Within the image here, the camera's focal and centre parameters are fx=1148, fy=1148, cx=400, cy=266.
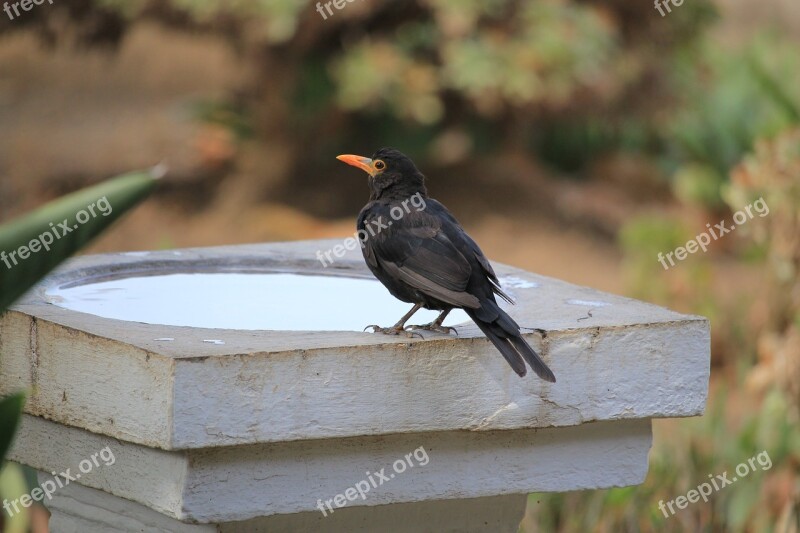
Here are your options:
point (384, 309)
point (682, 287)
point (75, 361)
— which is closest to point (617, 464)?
point (384, 309)

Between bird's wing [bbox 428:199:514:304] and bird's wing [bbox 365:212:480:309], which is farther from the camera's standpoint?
bird's wing [bbox 428:199:514:304]

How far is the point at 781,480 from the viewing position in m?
4.55

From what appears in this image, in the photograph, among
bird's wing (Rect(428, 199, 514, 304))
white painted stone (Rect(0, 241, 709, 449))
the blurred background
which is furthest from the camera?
the blurred background

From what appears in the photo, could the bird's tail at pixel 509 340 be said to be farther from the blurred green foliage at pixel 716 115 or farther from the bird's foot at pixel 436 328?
the blurred green foliage at pixel 716 115

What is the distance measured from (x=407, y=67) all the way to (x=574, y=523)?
4109 millimetres

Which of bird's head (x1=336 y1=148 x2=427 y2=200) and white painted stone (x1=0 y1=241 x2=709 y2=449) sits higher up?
bird's head (x1=336 y1=148 x2=427 y2=200)

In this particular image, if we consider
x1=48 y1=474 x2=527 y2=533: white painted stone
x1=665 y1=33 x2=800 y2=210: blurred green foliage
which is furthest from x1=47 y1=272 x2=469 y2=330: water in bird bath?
x1=665 y1=33 x2=800 y2=210: blurred green foliage

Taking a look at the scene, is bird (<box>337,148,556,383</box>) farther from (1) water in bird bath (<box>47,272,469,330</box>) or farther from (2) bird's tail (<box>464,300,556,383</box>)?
(1) water in bird bath (<box>47,272,469,330</box>)

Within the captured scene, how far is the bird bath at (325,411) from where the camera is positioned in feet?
7.20

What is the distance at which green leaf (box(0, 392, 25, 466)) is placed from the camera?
1586 millimetres

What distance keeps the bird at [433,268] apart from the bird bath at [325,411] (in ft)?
0.26

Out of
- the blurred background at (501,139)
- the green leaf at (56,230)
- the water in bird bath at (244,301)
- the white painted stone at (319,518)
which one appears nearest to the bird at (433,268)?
the water in bird bath at (244,301)

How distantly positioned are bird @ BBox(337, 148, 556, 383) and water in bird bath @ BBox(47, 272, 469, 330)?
0.22 meters

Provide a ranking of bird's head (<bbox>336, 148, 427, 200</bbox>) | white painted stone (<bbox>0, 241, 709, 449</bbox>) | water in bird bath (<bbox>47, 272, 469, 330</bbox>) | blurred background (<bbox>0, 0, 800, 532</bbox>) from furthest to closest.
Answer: blurred background (<bbox>0, 0, 800, 532</bbox>) < bird's head (<bbox>336, 148, 427, 200</bbox>) < water in bird bath (<bbox>47, 272, 469, 330</bbox>) < white painted stone (<bbox>0, 241, 709, 449</bbox>)
